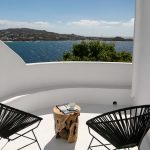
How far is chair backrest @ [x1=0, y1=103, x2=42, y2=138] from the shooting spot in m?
3.59

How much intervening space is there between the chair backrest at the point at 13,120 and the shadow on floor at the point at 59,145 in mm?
776

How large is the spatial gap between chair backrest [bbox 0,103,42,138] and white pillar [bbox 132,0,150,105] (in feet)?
6.23

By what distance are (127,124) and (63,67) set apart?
3292 mm

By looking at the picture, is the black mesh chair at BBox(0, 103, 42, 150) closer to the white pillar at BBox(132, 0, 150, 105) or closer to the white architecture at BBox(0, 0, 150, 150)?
the white architecture at BBox(0, 0, 150, 150)

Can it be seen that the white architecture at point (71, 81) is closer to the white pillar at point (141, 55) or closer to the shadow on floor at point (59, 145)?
the white pillar at point (141, 55)

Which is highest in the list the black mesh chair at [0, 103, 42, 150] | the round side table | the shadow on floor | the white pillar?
the white pillar

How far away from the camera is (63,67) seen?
21.2 feet

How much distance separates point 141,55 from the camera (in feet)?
17.3

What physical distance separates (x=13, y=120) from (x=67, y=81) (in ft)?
9.37

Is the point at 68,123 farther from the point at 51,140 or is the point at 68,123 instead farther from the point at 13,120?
the point at 13,120

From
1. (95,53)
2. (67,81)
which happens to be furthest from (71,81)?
(95,53)

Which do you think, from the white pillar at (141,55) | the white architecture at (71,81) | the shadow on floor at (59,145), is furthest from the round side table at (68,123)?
the white architecture at (71,81)

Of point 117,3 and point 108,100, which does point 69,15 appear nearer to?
point 117,3

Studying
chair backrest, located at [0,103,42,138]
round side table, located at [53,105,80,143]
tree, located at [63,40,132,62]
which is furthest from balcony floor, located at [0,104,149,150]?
tree, located at [63,40,132,62]
